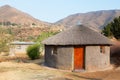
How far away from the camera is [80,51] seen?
2623cm

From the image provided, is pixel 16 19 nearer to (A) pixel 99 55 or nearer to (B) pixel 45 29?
(B) pixel 45 29

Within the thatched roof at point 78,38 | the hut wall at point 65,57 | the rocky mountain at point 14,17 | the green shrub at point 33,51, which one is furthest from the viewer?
the rocky mountain at point 14,17

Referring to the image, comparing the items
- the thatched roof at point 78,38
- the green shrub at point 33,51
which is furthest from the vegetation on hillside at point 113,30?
the thatched roof at point 78,38

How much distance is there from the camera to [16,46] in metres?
54.7

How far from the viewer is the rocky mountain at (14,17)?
6152 inches

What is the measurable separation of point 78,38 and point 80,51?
1.16 m

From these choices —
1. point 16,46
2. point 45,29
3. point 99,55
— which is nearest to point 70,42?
point 99,55

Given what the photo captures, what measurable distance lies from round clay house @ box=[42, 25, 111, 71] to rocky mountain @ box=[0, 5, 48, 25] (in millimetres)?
118473

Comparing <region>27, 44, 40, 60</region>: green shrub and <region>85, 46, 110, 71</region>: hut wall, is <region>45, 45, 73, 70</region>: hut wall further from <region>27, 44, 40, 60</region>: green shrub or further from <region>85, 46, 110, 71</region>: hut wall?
<region>27, 44, 40, 60</region>: green shrub

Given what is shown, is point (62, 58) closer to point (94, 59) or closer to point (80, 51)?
point (80, 51)

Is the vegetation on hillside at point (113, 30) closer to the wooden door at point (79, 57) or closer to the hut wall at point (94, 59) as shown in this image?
the hut wall at point (94, 59)

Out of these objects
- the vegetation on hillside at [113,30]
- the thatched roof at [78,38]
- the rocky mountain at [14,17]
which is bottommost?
the thatched roof at [78,38]

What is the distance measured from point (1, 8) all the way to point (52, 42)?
176517 millimetres

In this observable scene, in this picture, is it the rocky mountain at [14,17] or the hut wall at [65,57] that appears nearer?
the hut wall at [65,57]
